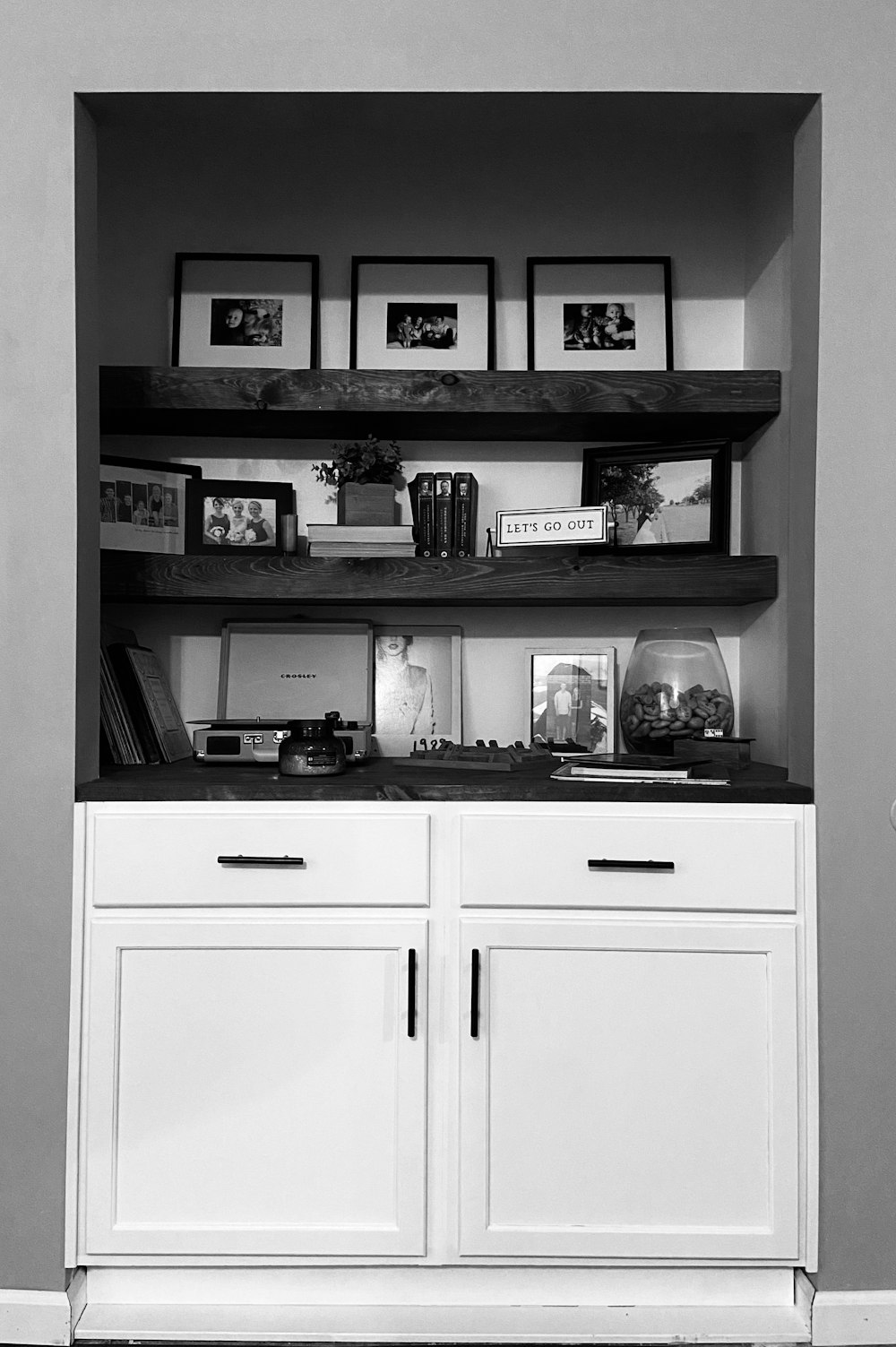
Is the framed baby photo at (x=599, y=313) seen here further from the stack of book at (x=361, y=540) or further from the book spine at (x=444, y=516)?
the stack of book at (x=361, y=540)

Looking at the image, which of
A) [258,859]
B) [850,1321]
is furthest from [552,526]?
[850,1321]

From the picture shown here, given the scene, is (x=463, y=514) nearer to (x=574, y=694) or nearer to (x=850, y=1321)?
(x=574, y=694)

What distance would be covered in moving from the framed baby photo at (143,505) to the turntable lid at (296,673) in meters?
0.26

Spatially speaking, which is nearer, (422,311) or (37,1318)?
(37,1318)

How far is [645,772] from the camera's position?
193cm

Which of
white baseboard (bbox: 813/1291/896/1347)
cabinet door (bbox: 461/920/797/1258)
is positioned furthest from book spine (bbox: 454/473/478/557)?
white baseboard (bbox: 813/1291/896/1347)

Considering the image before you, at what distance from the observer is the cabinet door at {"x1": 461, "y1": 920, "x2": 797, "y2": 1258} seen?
185 cm

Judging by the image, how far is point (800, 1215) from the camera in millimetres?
1848

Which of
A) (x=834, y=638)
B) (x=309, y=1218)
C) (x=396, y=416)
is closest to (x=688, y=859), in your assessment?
(x=834, y=638)

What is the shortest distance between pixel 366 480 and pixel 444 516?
0.65 feet

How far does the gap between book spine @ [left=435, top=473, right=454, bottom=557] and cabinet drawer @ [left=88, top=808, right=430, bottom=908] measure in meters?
0.72

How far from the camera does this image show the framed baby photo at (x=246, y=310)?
2477 millimetres

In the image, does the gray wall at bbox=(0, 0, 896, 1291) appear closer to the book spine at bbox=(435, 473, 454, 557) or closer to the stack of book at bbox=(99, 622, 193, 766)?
the stack of book at bbox=(99, 622, 193, 766)

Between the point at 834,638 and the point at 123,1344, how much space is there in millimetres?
1799
